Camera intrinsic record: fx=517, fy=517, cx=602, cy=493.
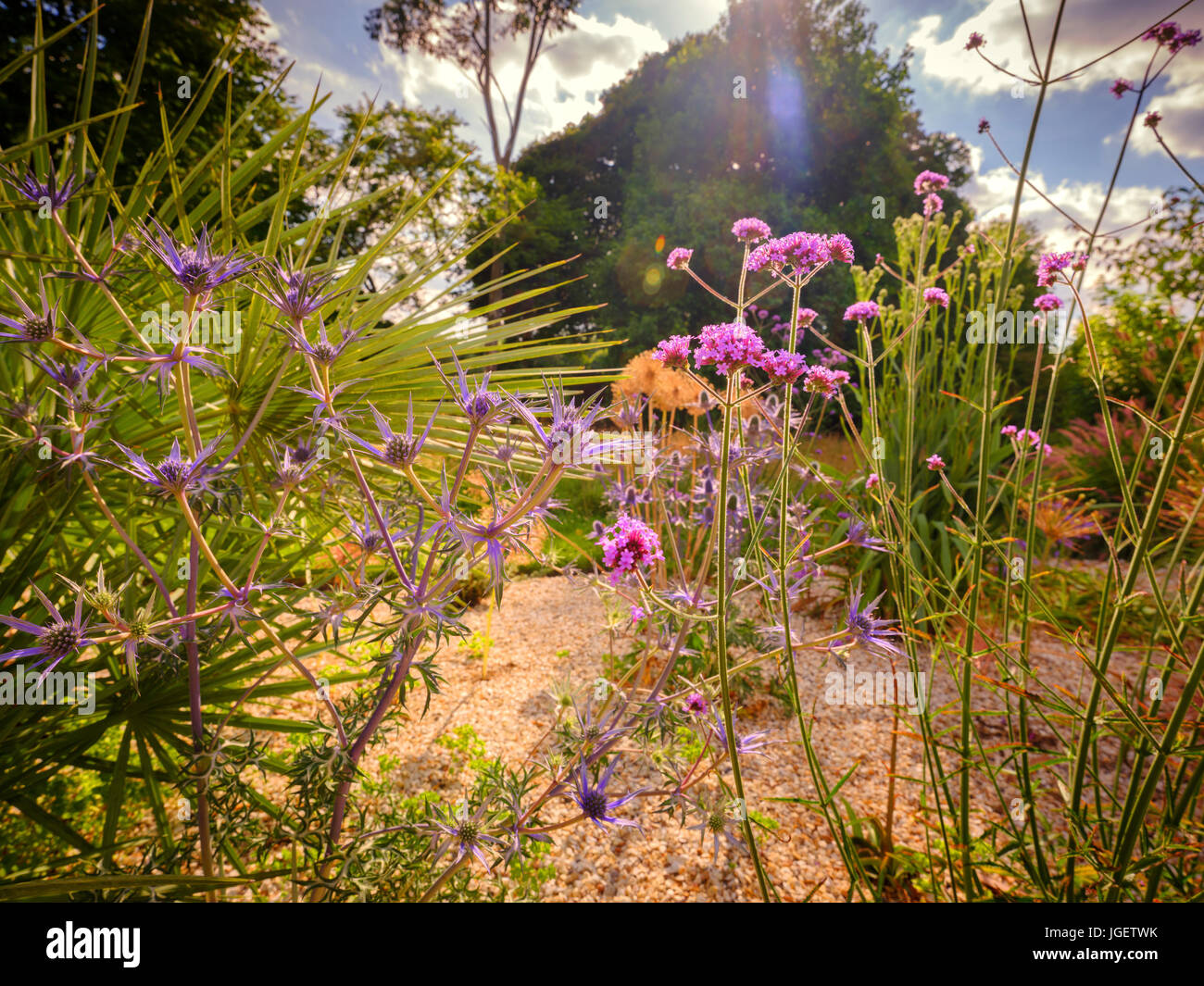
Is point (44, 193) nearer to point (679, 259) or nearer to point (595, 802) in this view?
point (679, 259)

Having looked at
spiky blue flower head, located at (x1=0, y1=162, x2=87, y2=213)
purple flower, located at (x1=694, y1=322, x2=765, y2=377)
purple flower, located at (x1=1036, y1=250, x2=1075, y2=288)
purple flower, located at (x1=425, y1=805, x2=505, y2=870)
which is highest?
purple flower, located at (x1=1036, y1=250, x2=1075, y2=288)

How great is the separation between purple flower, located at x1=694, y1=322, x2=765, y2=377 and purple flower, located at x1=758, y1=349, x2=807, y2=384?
0.07 ft

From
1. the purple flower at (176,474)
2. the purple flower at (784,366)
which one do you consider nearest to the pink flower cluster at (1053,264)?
the purple flower at (784,366)

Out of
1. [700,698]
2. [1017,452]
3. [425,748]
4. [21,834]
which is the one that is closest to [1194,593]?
[1017,452]

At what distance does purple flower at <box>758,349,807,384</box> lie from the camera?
923 mm

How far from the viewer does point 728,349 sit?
90 centimetres

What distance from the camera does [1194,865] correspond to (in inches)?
53.5

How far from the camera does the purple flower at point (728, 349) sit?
90cm

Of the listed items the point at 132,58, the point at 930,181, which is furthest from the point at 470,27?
the point at 930,181

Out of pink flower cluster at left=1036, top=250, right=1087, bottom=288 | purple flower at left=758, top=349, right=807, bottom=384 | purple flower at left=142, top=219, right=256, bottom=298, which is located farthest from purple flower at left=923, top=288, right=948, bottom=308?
purple flower at left=142, top=219, right=256, bottom=298

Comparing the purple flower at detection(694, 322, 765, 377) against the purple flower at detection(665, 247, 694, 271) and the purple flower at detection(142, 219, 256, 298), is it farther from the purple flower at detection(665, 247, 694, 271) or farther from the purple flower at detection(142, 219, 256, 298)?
the purple flower at detection(142, 219, 256, 298)

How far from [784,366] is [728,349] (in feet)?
0.39

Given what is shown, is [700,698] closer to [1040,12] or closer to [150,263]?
[150,263]
